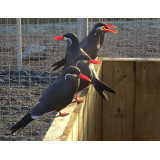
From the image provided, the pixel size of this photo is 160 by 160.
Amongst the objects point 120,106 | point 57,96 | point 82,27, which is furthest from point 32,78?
point 57,96

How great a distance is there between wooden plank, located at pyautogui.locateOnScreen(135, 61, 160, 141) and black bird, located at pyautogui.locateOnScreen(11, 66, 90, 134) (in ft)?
2.48

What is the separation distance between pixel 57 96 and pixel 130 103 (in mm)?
860

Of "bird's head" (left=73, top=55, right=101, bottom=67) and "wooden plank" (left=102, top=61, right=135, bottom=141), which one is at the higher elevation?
"bird's head" (left=73, top=55, right=101, bottom=67)

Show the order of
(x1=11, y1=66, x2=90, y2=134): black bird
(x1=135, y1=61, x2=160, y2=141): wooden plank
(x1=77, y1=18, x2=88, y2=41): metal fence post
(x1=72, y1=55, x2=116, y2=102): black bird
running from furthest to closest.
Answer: (x1=77, y1=18, x2=88, y2=41): metal fence post → (x1=135, y1=61, x2=160, y2=141): wooden plank → (x1=72, y1=55, x2=116, y2=102): black bird → (x1=11, y1=66, x2=90, y2=134): black bird

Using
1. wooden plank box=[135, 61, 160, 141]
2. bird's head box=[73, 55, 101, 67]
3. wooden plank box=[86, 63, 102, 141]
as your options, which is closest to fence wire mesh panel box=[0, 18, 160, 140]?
wooden plank box=[86, 63, 102, 141]

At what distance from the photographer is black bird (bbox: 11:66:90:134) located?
255 cm

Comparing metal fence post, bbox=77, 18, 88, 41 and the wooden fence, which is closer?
the wooden fence

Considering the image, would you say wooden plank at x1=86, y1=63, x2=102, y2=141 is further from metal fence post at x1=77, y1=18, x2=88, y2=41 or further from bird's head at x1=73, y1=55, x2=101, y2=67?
metal fence post at x1=77, y1=18, x2=88, y2=41

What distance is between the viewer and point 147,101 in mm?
3100

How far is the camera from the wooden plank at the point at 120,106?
125 inches

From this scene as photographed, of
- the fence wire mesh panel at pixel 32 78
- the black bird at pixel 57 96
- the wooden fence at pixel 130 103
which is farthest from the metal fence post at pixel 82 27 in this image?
the black bird at pixel 57 96

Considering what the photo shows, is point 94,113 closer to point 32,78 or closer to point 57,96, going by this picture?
point 57,96

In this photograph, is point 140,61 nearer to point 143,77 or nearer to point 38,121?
point 143,77

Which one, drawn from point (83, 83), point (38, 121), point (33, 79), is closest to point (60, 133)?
point (83, 83)
